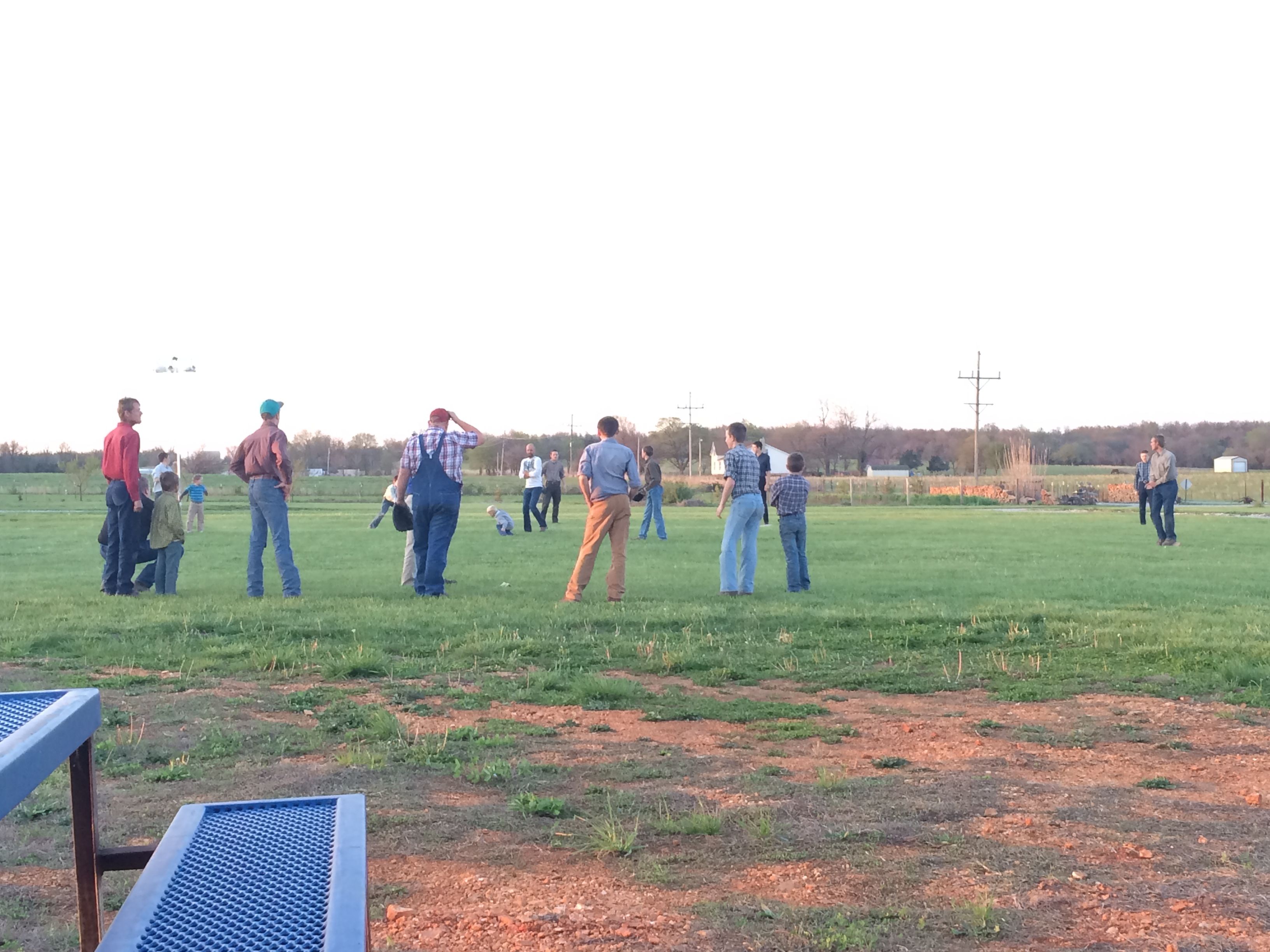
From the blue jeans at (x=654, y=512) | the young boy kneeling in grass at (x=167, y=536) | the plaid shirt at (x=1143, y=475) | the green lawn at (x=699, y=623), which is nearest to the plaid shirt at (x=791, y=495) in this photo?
the green lawn at (x=699, y=623)

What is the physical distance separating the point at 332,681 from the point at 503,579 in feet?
21.1

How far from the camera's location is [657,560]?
668 inches

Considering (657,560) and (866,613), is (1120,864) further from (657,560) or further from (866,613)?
(657,560)

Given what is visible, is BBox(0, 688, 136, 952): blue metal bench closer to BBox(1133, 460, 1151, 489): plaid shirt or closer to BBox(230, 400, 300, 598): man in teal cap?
BBox(230, 400, 300, 598): man in teal cap

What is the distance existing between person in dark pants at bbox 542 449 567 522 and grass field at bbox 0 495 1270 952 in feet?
40.8

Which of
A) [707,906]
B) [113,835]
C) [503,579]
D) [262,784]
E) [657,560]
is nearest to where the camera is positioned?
[707,906]

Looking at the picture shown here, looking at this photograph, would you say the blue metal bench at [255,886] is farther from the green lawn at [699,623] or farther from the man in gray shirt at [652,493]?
the man in gray shirt at [652,493]

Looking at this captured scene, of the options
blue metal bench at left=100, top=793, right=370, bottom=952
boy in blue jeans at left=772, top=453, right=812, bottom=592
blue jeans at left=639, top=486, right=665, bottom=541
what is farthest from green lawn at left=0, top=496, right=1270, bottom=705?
blue metal bench at left=100, top=793, right=370, bottom=952

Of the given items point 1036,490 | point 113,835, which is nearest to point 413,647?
point 113,835

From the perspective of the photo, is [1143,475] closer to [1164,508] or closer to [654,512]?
[1164,508]

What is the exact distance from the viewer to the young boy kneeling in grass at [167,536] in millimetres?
11969

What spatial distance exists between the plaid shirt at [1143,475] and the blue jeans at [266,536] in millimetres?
15250

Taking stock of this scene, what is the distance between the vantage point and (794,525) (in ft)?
42.8

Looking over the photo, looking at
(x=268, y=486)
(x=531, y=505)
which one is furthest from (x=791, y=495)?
(x=531, y=505)
